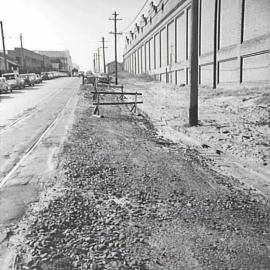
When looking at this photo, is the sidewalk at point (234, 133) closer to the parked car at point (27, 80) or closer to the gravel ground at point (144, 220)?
the gravel ground at point (144, 220)

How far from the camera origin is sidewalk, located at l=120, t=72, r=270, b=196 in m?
7.41

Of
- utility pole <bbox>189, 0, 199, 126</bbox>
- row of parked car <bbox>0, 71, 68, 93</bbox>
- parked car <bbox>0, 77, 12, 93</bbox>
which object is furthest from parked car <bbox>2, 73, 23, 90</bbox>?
utility pole <bbox>189, 0, 199, 126</bbox>

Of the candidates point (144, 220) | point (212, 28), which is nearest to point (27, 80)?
point (212, 28)

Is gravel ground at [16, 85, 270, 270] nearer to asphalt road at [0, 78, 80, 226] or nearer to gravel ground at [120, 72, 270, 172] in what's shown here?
asphalt road at [0, 78, 80, 226]

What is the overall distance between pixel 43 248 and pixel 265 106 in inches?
551

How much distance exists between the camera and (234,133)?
446 inches

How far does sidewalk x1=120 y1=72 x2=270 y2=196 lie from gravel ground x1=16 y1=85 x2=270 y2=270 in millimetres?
761

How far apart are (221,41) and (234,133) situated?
1824 cm

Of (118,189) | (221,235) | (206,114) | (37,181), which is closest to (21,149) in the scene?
(37,181)

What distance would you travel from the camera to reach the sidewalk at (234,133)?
741cm

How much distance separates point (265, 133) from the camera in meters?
11.1

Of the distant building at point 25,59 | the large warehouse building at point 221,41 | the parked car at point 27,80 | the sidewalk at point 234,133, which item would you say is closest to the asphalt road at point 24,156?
the sidewalk at point 234,133

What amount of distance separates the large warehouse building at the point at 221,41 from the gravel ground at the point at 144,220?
16.2m

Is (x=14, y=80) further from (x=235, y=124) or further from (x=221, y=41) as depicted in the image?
(x=235, y=124)
